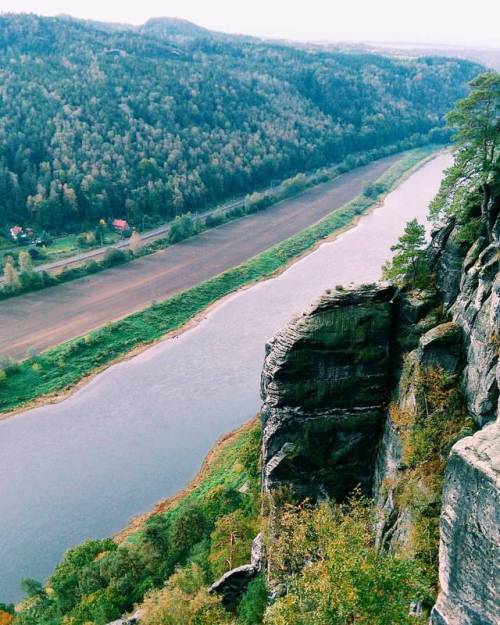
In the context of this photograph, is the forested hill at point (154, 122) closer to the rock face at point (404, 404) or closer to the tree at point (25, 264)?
the tree at point (25, 264)

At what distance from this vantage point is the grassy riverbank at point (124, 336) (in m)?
55.9

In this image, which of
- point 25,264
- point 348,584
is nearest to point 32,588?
point 348,584

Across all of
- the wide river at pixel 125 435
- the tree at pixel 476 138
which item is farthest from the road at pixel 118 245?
the tree at pixel 476 138

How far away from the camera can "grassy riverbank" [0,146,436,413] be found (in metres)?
55.9

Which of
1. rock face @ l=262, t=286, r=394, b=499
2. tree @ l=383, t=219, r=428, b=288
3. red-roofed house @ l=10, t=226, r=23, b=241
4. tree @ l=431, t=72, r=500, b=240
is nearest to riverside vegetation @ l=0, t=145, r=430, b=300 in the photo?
red-roofed house @ l=10, t=226, r=23, b=241

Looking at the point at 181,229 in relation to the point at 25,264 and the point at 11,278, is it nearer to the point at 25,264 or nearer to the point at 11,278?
the point at 25,264

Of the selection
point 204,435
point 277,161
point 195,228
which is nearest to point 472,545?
point 204,435

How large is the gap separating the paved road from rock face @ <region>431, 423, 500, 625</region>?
174 feet

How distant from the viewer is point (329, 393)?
25703 mm

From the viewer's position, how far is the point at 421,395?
2270cm

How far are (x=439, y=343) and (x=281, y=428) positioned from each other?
780 centimetres

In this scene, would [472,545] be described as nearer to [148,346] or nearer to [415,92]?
[148,346]

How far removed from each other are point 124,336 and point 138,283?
1450cm

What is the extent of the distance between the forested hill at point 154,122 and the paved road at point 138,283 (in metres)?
13.7
